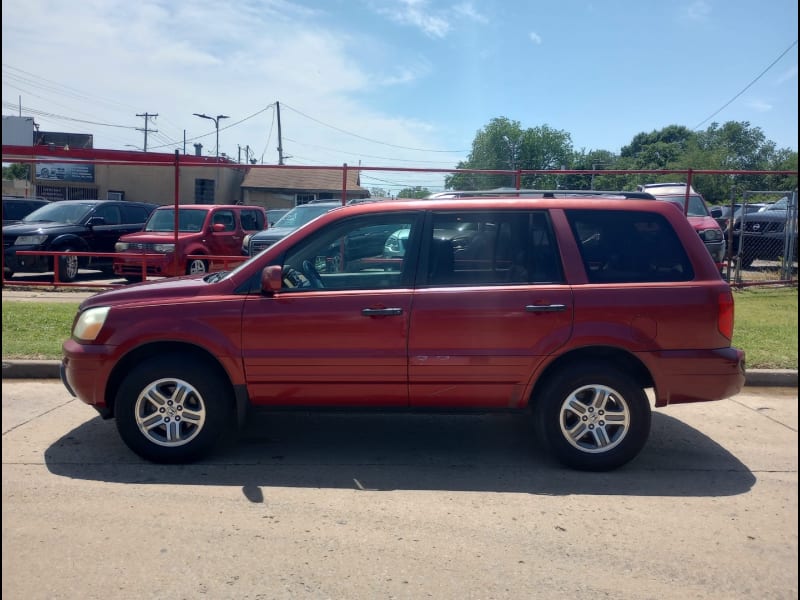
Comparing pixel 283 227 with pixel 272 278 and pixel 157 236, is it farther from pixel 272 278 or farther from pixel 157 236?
pixel 272 278

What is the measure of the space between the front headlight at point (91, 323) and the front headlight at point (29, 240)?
10.4 metres

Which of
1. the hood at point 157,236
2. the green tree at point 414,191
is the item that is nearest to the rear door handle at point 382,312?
the green tree at point 414,191

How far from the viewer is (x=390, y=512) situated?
441 cm

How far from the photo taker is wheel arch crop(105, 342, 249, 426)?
5.09m

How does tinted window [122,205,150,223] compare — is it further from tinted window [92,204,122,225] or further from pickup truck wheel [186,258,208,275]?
pickup truck wheel [186,258,208,275]

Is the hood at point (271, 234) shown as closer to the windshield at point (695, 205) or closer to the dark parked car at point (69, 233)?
the dark parked car at point (69, 233)

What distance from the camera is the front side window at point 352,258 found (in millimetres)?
5125

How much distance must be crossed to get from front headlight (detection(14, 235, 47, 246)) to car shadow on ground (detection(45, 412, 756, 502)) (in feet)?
31.7

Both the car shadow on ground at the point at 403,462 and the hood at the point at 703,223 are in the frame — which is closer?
the car shadow on ground at the point at 403,462

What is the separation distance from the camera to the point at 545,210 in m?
5.23

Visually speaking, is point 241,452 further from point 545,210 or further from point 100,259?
point 100,259

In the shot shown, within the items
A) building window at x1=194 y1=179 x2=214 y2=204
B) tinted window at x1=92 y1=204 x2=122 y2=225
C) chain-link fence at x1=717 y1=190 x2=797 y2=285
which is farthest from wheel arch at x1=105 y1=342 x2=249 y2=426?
building window at x1=194 y1=179 x2=214 y2=204

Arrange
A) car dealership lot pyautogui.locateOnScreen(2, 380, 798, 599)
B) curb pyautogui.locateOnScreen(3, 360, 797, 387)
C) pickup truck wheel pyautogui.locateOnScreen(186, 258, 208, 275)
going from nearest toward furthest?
car dealership lot pyautogui.locateOnScreen(2, 380, 798, 599)
curb pyautogui.locateOnScreen(3, 360, 797, 387)
pickup truck wheel pyautogui.locateOnScreen(186, 258, 208, 275)

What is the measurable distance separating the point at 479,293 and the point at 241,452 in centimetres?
220
